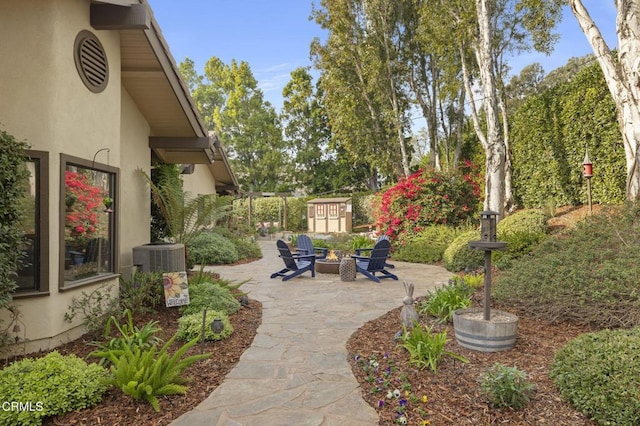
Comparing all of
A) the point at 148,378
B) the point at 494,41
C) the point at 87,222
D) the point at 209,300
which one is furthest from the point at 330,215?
the point at 148,378

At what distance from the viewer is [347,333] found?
5.08 metres

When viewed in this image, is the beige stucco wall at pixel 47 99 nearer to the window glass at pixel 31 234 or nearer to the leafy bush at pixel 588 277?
the window glass at pixel 31 234

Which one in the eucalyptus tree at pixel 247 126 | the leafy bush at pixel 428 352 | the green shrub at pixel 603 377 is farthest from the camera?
the eucalyptus tree at pixel 247 126

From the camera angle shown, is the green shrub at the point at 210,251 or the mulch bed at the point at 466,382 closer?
the mulch bed at the point at 466,382

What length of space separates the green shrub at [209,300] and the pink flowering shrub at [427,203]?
8390 millimetres

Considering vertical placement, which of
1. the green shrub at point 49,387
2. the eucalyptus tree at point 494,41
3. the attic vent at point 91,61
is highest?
the eucalyptus tree at point 494,41

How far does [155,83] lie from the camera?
6711 mm

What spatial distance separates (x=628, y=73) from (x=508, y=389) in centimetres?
825

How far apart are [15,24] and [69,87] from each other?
735 millimetres

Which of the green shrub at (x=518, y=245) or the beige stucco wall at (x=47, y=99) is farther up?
the beige stucco wall at (x=47, y=99)

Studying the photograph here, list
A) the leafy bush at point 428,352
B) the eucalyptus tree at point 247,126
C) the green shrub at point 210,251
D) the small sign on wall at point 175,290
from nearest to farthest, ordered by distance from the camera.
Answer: the leafy bush at point 428,352, the small sign on wall at point 175,290, the green shrub at point 210,251, the eucalyptus tree at point 247,126

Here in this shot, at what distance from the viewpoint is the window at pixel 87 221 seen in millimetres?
4598

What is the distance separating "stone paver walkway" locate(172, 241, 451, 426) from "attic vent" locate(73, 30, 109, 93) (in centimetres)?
374

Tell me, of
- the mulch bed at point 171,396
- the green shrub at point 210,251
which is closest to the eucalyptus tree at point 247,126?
the green shrub at point 210,251
